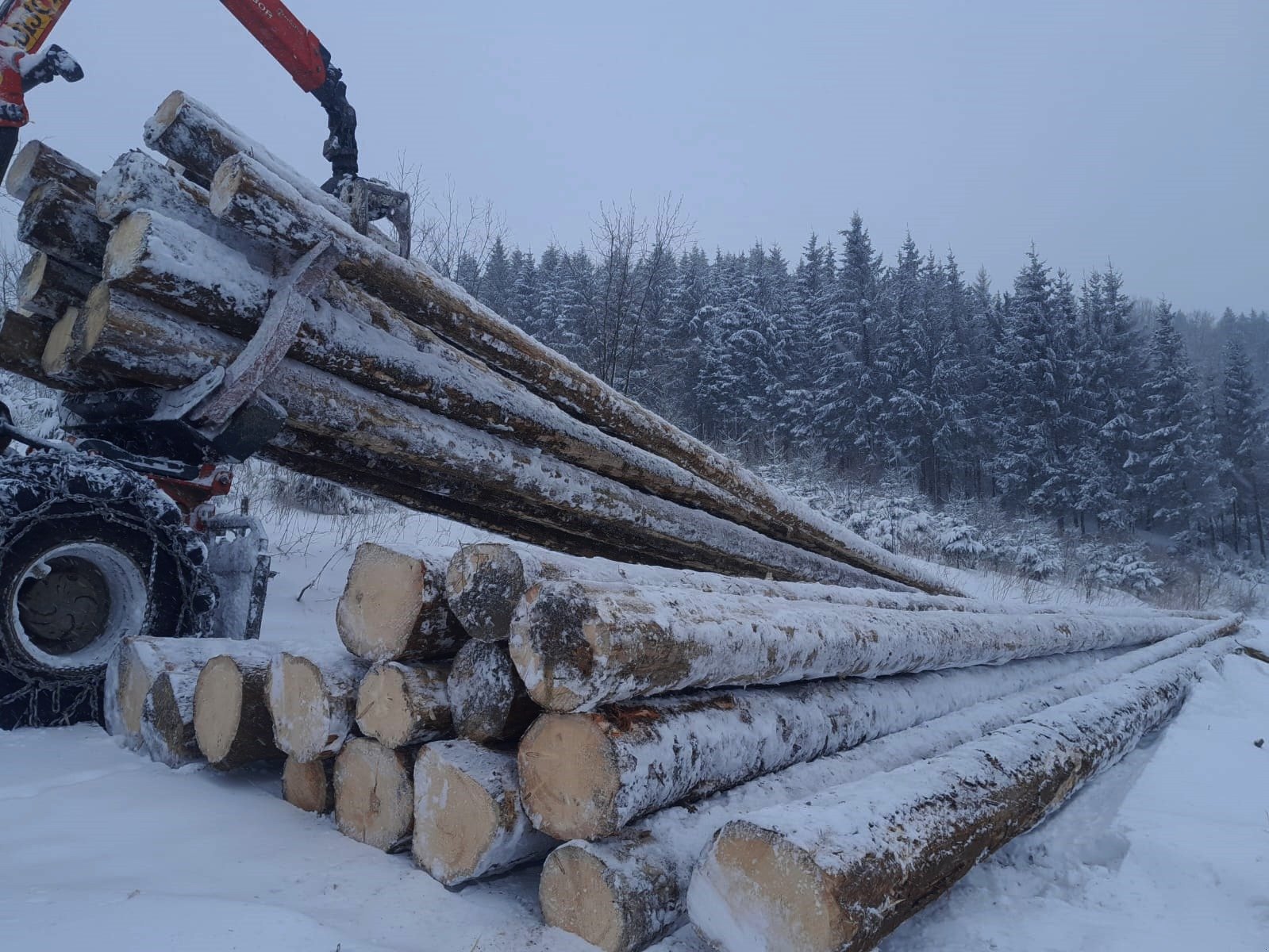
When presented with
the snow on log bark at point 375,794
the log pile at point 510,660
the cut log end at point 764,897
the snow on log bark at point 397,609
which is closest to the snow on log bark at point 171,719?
the log pile at point 510,660

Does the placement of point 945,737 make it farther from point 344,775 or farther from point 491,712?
point 344,775

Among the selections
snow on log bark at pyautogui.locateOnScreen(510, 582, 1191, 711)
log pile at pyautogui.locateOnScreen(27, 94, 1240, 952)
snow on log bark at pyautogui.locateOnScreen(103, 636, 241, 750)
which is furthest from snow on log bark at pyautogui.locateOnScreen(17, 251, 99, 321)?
snow on log bark at pyautogui.locateOnScreen(510, 582, 1191, 711)

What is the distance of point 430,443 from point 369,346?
0.63m

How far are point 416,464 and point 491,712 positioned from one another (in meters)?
2.17

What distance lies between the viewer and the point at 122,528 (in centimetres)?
345

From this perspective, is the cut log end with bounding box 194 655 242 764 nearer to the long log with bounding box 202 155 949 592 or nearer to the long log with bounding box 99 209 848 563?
the long log with bounding box 99 209 848 563

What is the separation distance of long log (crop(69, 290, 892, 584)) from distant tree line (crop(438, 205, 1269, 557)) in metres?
29.6

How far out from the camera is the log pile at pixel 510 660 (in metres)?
2.07

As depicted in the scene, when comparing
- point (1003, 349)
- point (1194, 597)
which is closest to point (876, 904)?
point (1194, 597)

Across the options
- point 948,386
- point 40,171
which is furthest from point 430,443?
point 948,386

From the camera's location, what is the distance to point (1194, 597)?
2189 cm

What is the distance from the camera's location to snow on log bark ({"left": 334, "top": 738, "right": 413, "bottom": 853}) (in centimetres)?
249

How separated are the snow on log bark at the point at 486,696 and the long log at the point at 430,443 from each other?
1825 mm

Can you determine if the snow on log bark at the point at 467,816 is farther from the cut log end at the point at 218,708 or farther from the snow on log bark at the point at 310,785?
the cut log end at the point at 218,708
